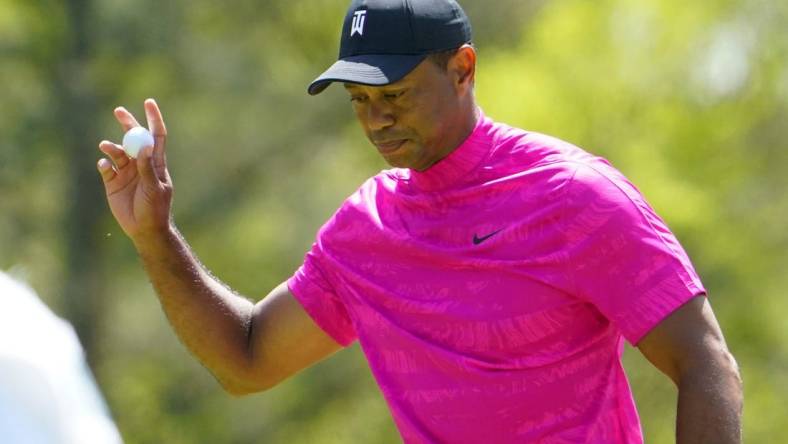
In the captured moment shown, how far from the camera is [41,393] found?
1574 millimetres

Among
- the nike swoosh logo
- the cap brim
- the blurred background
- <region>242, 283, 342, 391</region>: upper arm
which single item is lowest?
the blurred background

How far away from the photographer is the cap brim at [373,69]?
10.8 feet

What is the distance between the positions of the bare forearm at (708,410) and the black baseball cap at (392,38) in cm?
90

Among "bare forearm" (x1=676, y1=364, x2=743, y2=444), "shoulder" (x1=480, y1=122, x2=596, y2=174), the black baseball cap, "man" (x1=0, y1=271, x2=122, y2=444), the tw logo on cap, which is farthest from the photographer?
the tw logo on cap

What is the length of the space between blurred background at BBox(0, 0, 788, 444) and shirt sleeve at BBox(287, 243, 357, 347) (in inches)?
371

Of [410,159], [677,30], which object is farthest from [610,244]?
[677,30]

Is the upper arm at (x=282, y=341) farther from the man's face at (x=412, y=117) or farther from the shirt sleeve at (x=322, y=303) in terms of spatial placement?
the man's face at (x=412, y=117)

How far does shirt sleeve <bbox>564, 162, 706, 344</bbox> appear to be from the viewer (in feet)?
10.00

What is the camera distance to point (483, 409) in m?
3.20

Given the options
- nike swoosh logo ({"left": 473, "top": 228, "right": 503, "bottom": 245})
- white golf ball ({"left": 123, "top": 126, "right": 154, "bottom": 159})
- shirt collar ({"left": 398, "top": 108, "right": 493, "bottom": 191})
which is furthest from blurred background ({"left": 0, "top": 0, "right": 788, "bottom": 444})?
nike swoosh logo ({"left": 473, "top": 228, "right": 503, "bottom": 245})

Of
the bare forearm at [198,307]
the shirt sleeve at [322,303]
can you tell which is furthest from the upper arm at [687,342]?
the bare forearm at [198,307]

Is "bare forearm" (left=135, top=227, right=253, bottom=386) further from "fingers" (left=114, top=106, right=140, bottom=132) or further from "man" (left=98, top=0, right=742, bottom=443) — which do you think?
"fingers" (left=114, top=106, right=140, bottom=132)

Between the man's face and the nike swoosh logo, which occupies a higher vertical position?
the man's face


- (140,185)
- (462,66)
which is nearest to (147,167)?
(140,185)
